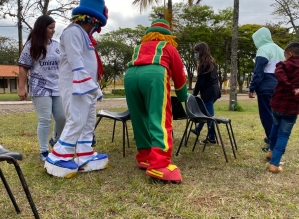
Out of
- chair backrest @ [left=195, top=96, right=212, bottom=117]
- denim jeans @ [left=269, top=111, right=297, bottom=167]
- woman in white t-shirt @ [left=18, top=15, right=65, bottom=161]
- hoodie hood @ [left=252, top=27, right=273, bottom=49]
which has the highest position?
hoodie hood @ [left=252, top=27, right=273, bottom=49]

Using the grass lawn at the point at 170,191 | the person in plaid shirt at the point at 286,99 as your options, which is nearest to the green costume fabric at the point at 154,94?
the grass lawn at the point at 170,191

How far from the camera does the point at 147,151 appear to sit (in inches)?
135

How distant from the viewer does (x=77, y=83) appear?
294 cm

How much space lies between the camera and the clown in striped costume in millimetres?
2936

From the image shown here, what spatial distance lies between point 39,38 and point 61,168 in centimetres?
145

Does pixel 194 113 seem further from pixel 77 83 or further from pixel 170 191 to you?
pixel 77 83

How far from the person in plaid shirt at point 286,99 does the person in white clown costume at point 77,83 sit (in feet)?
6.25

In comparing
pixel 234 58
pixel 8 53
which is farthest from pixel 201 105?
pixel 8 53

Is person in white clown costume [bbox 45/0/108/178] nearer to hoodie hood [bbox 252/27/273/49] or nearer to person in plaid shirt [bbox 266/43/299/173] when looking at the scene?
person in plaid shirt [bbox 266/43/299/173]

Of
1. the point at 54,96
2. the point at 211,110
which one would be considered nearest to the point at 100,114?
the point at 54,96

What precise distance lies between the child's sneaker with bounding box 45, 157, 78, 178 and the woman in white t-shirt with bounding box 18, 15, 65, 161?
63 cm

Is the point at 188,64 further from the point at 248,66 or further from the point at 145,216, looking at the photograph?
the point at 145,216

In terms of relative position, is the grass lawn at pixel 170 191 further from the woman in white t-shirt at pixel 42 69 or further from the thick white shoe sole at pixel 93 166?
the woman in white t-shirt at pixel 42 69

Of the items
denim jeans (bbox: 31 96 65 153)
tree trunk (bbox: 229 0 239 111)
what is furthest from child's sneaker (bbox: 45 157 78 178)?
tree trunk (bbox: 229 0 239 111)
